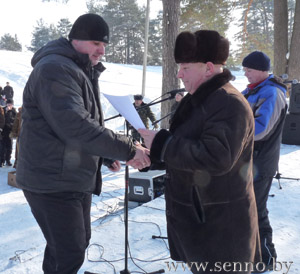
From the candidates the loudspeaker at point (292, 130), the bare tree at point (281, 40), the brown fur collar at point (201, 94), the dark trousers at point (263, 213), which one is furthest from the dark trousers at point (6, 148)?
the bare tree at point (281, 40)

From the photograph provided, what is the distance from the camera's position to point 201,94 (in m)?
1.71

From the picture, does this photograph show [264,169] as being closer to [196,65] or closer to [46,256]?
[196,65]

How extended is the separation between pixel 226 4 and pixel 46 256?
1252 centimetres

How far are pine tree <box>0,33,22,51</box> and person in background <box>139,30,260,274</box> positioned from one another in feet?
147

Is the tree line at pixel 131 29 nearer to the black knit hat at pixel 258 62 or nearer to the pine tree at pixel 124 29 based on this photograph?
the pine tree at pixel 124 29

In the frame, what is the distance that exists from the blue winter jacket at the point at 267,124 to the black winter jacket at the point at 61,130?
130cm

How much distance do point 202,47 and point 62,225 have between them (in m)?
1.32

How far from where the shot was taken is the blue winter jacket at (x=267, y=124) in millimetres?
2823

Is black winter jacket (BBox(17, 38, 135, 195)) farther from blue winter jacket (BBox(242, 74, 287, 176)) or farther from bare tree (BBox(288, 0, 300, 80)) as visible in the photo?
bare tree (BBox(288, 0, 300, 80))

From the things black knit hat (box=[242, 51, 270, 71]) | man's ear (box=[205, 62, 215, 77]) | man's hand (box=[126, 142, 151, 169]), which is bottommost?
man's hand (box=[126, 142, 151, 169])

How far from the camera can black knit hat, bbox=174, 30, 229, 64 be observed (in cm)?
169

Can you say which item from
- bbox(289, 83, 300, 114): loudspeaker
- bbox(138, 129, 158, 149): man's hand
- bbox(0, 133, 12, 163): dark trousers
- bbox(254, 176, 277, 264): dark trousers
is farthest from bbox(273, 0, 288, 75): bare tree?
bbox(138, 129, 158, 149): man's hand

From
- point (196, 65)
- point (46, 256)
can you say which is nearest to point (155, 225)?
point (46, 256)

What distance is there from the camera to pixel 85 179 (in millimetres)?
2102
